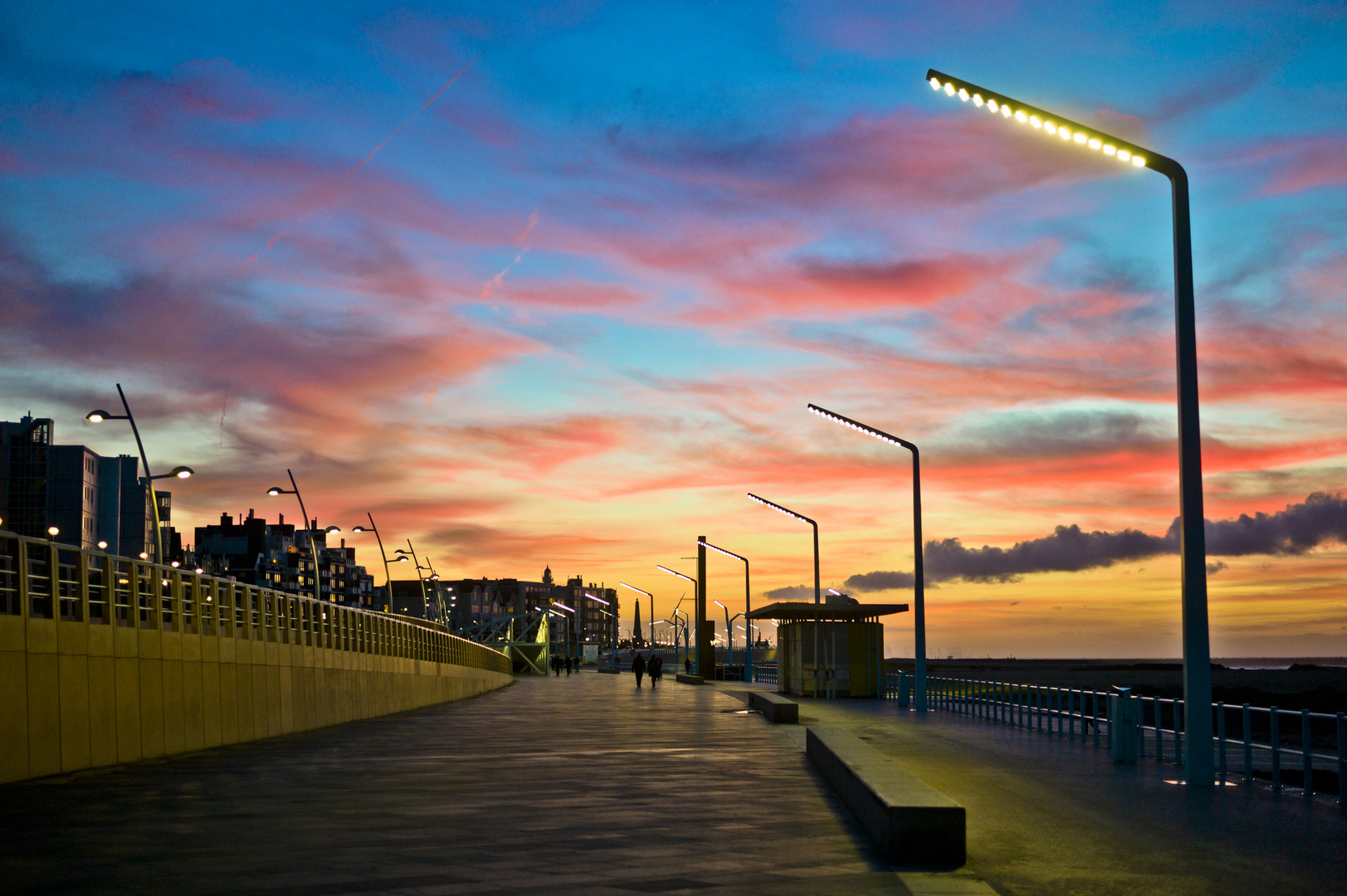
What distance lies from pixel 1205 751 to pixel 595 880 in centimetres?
1003

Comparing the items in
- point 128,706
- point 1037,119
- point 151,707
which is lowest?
point 151,707

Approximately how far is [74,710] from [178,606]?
191 inches

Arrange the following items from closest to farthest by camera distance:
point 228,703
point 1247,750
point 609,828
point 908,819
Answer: point 908,819 < point 609,828 < point 1247,750 < point 228,703

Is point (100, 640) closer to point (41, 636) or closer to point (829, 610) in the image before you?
point (41, 636)

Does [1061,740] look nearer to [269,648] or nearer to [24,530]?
[269,648]

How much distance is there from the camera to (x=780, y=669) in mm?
48375

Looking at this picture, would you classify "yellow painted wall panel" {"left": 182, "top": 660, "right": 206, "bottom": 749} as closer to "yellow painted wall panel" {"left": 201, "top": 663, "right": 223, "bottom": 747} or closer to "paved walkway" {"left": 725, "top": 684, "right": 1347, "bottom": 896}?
"yellow painted wall panel" {"left": 201, "top": 663, "right": 223, "bottom": 747}

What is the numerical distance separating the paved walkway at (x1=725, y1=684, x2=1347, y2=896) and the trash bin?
0.92ft

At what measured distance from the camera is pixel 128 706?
18844mm

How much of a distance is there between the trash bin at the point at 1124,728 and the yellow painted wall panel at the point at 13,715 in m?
14.3

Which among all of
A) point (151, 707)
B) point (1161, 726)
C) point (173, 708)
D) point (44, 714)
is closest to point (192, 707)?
point (173, 708)

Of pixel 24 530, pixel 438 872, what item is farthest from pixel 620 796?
pixel 24 530

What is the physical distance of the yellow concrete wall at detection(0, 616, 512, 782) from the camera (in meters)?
15.7

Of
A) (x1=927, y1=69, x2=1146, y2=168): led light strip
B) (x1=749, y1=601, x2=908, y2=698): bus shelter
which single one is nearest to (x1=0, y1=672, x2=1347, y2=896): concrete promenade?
(x1=927, y1=69, x2=1146, y2=168): led light strip
